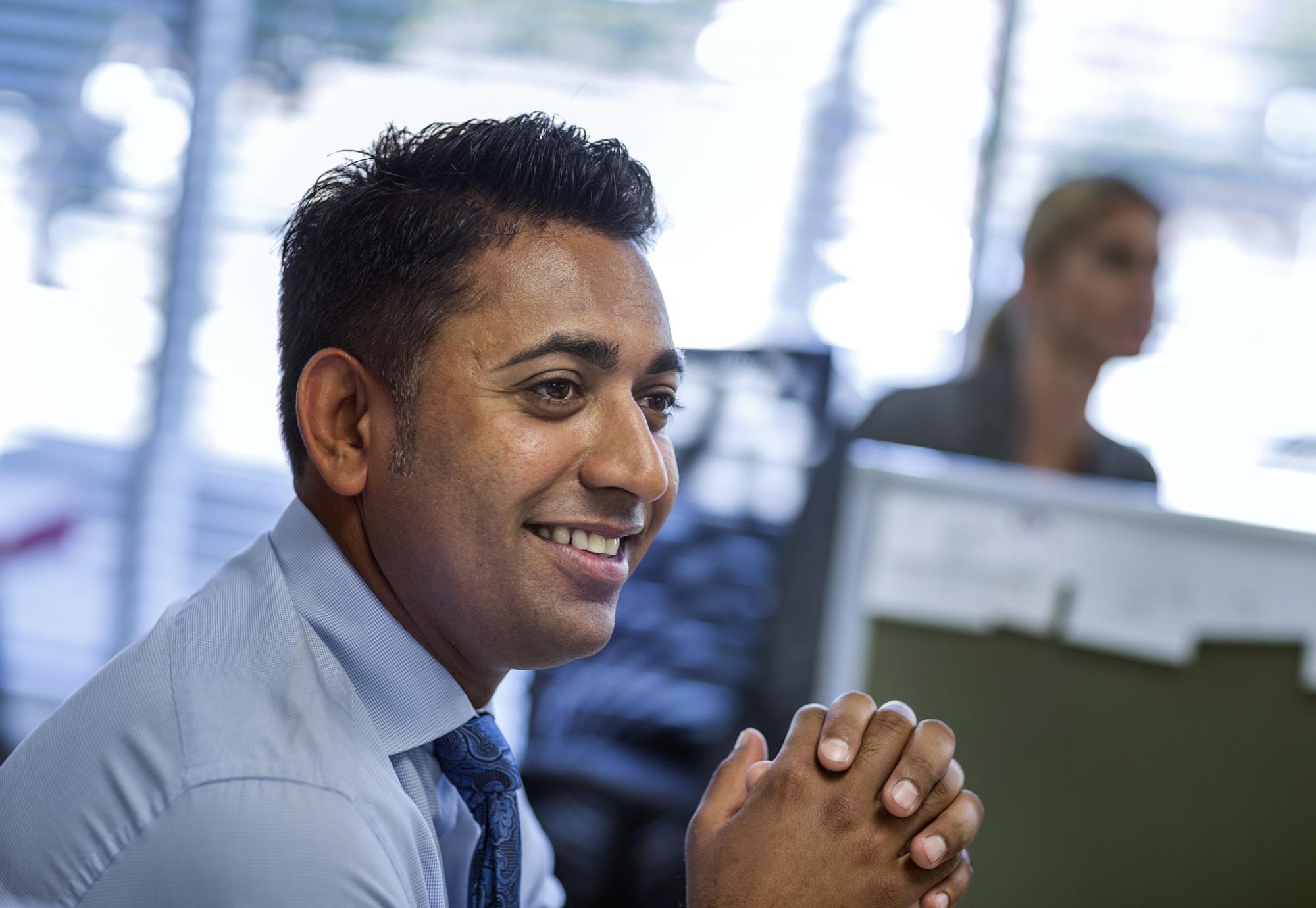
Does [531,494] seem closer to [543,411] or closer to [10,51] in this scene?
[543,411]

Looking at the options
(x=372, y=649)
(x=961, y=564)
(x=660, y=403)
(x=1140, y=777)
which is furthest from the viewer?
(x=961, y=564)

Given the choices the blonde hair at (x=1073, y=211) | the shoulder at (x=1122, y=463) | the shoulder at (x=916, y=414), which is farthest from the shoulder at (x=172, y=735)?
the blonde hair at (x=1073, y=211)

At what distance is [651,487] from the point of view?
951 mm

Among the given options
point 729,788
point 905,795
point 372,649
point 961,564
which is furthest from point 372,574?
point 961,564

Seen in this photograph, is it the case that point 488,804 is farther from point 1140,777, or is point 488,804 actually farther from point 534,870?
point 1140,777

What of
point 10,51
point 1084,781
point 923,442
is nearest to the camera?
point 1084,781

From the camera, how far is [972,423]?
242 centimetres

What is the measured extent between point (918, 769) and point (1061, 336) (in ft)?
5.48

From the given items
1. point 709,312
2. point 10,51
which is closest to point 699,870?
point 709,312

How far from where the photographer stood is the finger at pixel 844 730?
0.96 metres

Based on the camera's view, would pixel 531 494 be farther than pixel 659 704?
No

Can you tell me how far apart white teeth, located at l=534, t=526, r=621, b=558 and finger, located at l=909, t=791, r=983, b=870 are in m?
0.35

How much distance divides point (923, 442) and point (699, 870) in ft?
5.11

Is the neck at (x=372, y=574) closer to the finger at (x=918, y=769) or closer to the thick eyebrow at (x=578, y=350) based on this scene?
the thick eyebrow at (x=578, y=350)
